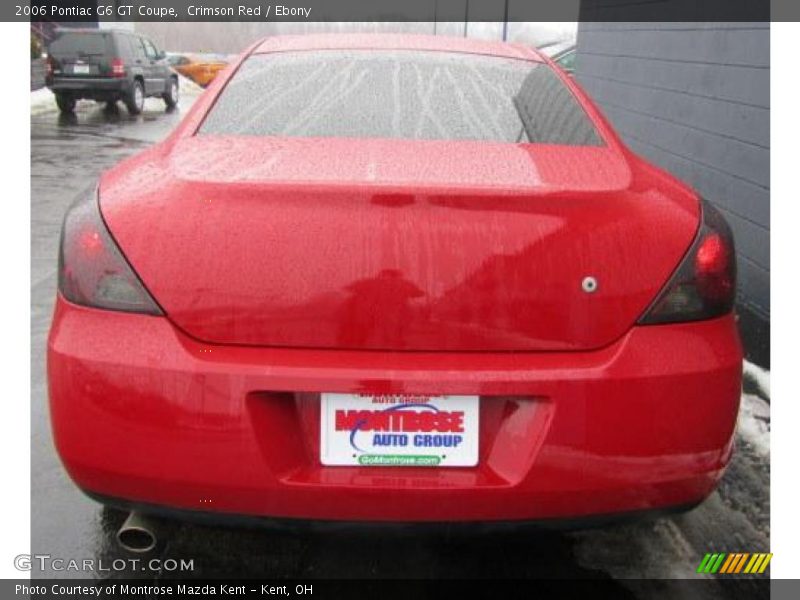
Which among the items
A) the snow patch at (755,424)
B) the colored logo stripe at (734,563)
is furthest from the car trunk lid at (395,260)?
the snow patch at (755,424)

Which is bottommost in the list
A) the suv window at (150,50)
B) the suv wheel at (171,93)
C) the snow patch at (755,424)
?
the snow patch at (755,424)

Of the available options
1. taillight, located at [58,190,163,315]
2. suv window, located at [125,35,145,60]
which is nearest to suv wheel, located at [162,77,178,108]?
suv window, located at [125,35,145,60]

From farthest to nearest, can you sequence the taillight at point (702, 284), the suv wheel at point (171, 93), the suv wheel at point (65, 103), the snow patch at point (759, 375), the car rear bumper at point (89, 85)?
the suv wheel at point (171, 93) → the suv wheel at point (65, 103) → the car rear bumper at point (89, 85) → the snow patch at point (759, 375) → the taillight at point (702, 284)

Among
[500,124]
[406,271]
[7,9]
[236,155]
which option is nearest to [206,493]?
[406,271]

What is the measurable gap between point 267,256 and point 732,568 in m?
1.77

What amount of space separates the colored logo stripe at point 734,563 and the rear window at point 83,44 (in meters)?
18.6

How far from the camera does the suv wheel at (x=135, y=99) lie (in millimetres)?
18922

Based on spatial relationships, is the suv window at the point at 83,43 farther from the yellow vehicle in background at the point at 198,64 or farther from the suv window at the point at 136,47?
the yellow vehicle in background at the point at 198,64

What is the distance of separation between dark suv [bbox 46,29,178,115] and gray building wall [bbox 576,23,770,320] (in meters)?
13.4

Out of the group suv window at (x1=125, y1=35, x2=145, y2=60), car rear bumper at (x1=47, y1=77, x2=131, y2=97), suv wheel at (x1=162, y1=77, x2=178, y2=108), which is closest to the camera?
car rear bumper at (x1=47, y1=77, x2=131, y2=97)

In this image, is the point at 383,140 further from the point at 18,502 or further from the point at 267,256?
the point at 18,502

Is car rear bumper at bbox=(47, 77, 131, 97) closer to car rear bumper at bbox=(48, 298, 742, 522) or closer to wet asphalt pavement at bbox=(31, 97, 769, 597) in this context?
wet asphalt pavement at bbox=(31, 97, 769, 597)

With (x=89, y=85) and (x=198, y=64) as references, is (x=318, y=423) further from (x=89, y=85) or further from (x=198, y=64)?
(x=198, y=64)

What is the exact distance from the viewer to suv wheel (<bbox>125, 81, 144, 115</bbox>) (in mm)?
18922
